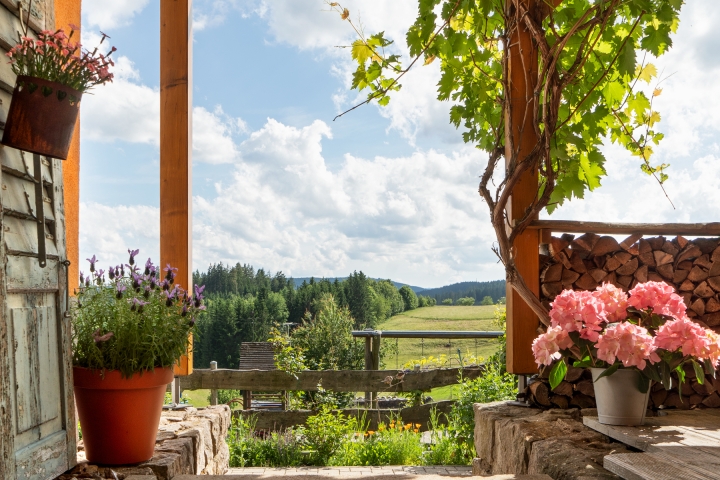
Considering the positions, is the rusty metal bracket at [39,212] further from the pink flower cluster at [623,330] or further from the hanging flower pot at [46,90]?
the pink flower cluster at [623,330]

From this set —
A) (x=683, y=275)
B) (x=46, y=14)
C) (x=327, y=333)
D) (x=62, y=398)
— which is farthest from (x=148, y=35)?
(x=327, y=333)

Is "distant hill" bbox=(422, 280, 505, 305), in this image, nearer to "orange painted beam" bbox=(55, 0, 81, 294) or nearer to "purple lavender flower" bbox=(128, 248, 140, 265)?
"orange painted beam" bbox=(55, 0, 81, 294)

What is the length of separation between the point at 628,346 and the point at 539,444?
0.47 metres

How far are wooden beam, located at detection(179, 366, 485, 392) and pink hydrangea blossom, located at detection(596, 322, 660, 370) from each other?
3.22 metres

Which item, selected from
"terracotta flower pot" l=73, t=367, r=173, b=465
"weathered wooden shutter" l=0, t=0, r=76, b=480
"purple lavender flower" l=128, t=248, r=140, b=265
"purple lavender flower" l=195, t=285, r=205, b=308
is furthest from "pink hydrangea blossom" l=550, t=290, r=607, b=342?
"weathered wooden shutter" l=0, t=0, r=76, b=480

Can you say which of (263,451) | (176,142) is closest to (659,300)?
(176,142)

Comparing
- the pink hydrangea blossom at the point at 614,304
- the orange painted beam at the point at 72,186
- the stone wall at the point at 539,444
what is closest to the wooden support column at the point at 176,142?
the orange painted beam at the point at 72,186

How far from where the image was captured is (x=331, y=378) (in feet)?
17.8

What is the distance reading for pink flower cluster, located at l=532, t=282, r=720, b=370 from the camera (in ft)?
7.13

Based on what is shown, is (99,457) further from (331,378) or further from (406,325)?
(406,325)

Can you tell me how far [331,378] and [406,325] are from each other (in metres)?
11.6

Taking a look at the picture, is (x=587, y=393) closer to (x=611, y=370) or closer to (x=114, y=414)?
(x=611, y=370)

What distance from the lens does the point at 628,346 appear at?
85.5 inches

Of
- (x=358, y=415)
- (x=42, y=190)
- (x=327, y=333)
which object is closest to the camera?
(x=42, y=190)
